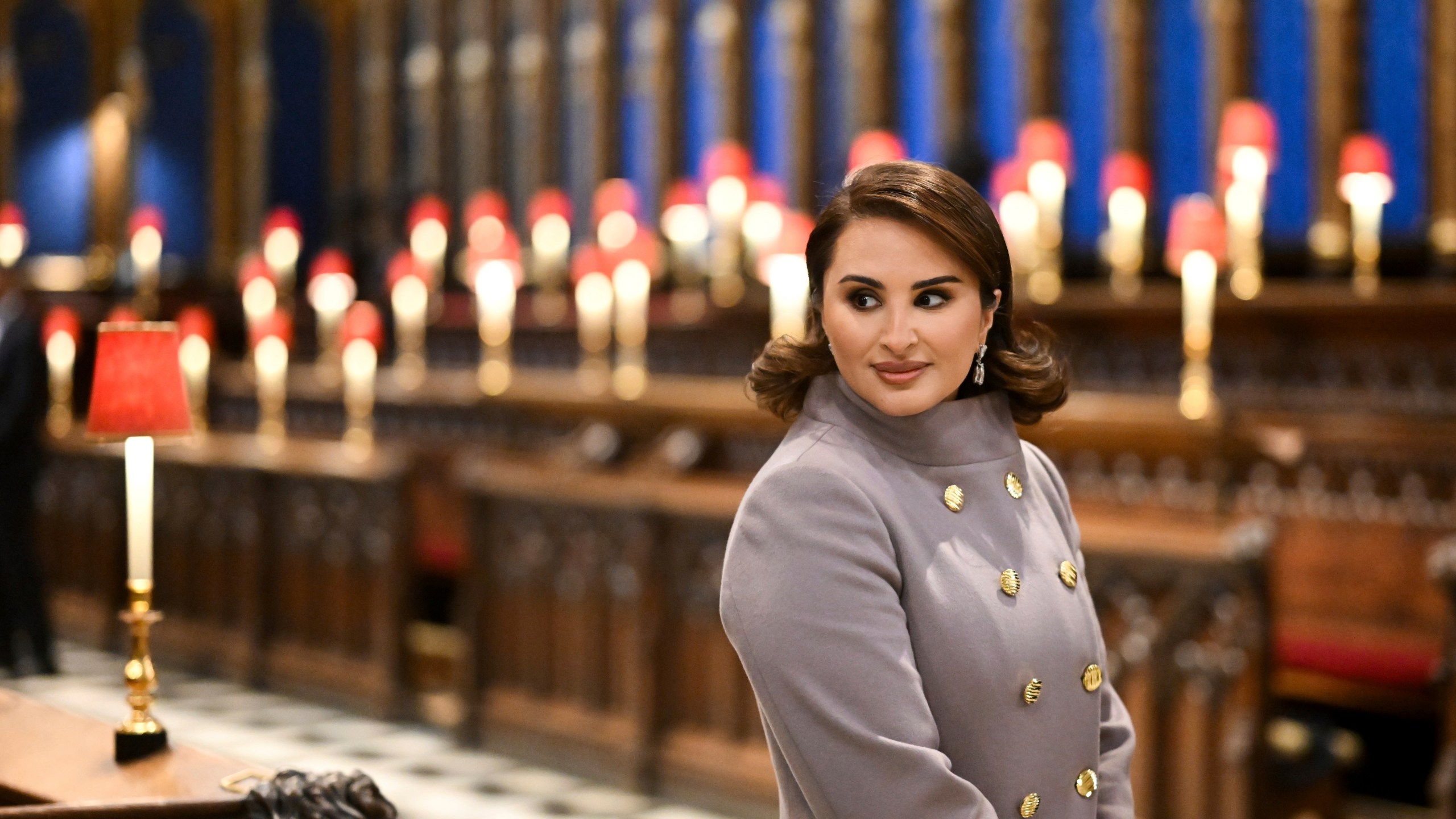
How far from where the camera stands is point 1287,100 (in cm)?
787

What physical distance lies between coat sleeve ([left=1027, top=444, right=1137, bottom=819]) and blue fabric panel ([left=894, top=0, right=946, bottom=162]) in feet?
26.5

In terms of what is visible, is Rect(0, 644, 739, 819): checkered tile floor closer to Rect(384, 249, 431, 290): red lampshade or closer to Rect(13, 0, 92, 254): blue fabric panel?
Rect(384, 249, 431, 290): red lampshade

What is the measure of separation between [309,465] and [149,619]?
3.82 meters

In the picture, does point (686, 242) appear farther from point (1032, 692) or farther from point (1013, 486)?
point (1032, 692)

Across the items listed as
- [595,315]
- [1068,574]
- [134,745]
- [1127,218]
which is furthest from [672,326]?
[1068,574]

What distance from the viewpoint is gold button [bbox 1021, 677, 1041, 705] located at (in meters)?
1.36

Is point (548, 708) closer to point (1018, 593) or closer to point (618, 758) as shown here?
point (618, 758)

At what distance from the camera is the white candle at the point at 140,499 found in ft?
7.72

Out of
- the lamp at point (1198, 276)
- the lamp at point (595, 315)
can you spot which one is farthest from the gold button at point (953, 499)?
the lamp at point (595, 315)

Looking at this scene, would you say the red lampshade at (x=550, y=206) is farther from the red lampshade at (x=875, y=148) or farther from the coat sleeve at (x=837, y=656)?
the coat sleeve at (x=837, y=656)

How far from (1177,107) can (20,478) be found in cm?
642

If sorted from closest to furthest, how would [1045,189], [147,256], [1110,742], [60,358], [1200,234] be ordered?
[1110,742] < [1200,234] < [1045,189] < [60,358] < [147,256]

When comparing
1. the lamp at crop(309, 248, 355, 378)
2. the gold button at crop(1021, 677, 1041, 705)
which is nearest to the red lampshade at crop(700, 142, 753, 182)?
the lamp at crop(309, 248, 355, 378)

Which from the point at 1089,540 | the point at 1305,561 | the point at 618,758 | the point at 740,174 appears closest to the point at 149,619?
the point at 1089,540
